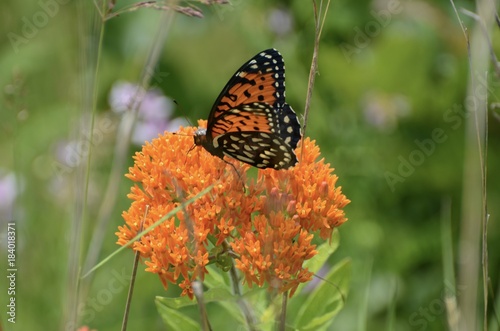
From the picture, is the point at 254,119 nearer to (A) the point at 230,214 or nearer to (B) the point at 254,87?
(B) the point at 254,87

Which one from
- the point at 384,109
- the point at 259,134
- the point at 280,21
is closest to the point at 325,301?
the point at 259,134

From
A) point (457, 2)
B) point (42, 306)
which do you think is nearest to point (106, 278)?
point (42, 306)

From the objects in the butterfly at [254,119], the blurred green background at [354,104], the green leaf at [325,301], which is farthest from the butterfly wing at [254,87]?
the blurred green background at [354,104]

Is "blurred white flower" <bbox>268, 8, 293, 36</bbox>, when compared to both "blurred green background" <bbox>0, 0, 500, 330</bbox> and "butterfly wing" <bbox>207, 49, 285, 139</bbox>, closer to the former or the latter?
"blurred green background" <bbox>0, 0, 500, 330</bbox>

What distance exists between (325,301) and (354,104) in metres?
2.97

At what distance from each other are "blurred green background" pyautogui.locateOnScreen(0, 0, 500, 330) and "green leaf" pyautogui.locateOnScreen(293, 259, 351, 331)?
2004 mm

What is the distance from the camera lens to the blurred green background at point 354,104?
4.94 m

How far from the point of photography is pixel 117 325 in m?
4.24

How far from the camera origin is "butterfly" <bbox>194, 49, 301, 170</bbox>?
257 centimetres

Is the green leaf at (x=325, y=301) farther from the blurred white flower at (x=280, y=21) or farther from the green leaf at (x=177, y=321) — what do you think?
the blurred white flower at (x=280, y=21)

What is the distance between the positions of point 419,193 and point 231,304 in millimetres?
3009

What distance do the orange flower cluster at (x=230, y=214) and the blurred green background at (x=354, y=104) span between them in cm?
215

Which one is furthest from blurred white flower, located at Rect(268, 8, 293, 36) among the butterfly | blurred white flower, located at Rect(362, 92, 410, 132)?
the butterfly

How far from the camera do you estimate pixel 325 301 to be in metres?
2.61
